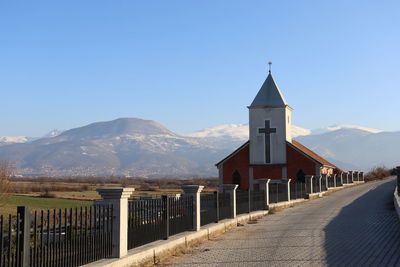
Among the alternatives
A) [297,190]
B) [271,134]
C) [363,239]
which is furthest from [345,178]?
[363,239]

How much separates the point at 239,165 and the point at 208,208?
32.7 meters

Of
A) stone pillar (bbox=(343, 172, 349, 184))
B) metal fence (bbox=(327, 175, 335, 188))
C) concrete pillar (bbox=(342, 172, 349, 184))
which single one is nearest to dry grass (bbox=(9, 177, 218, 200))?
metal fence (bbox=(327, 175, 335, 188))

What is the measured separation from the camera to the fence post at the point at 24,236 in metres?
7.84

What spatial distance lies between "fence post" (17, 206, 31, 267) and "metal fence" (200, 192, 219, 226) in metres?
8.25

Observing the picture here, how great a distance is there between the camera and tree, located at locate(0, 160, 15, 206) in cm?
4468

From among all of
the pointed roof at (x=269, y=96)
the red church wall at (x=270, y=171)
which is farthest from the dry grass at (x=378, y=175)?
the pointed roof at (x=269, y=96)

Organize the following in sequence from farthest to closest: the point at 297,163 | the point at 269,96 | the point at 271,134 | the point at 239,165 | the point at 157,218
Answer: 1. the point at 269,96
2. the point at 239,165
3. the point at 271,134
4. the point at 297,163
5. the point at 157,218

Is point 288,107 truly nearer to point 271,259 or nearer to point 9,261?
point 271,259

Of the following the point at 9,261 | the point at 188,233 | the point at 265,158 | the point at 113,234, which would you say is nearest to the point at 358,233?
the point at 188,233

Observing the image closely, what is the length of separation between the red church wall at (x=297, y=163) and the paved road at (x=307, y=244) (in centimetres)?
2685

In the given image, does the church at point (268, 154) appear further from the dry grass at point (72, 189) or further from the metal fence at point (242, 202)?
the metal fence at point (242, 202)

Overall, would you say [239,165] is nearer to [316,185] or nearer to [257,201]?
[316,185]

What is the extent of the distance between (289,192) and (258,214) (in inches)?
347

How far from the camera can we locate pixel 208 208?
16.7 meters
